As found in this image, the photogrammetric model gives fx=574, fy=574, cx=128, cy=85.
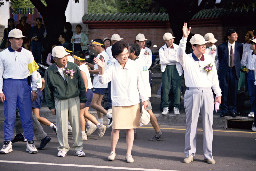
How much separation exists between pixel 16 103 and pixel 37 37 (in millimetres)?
14060

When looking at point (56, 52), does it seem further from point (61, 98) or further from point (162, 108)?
point (162, 108)

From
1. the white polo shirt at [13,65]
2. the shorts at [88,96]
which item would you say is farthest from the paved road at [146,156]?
the white polo shirt at [13,65]

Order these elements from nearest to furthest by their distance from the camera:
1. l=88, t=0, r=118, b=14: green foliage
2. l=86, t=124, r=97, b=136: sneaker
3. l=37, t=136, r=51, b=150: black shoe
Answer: l=37, t=136, r=51, b=150: black shoe → l=86, t=124, r=97, b=136: sneaker → l=88, t=0, r=118, b=14: green foliage

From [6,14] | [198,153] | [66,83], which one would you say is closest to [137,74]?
[66,83]

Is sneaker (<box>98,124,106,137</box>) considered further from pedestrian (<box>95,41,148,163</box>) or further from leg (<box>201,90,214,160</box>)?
leg (<box>201,90,214,160</box>)

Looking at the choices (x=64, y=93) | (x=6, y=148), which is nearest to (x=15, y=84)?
(x=64, y=93)

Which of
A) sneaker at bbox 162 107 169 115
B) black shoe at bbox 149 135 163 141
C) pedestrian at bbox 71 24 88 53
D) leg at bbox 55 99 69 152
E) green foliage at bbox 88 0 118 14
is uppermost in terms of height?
green foliage at bbox 88 0 118 14

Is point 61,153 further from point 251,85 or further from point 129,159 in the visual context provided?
point 251,85

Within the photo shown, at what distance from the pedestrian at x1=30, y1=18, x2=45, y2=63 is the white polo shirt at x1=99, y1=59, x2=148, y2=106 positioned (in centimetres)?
1470

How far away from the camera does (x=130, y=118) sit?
958 centimetres

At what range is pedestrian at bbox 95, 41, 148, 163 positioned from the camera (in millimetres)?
9523

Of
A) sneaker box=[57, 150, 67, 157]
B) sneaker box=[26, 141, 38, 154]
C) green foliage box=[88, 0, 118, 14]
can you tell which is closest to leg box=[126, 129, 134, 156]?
sneaker box=[57, 150, 67, 157]

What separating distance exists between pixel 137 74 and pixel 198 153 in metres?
1.90

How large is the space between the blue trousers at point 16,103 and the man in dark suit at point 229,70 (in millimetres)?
5367
